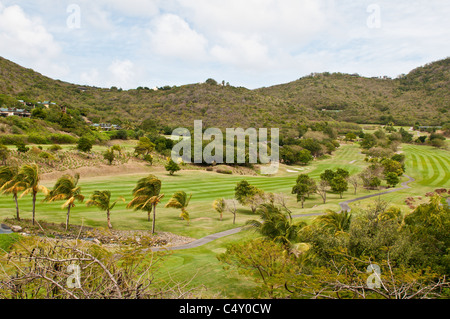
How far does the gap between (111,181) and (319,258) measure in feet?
134

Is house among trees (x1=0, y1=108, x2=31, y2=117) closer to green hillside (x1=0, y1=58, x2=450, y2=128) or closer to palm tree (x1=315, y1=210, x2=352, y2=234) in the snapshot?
green hillside (x1=0, y1=58, x2=450, y2=128)

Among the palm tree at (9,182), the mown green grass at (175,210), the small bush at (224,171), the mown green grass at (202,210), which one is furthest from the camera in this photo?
the small bush at (224,171)

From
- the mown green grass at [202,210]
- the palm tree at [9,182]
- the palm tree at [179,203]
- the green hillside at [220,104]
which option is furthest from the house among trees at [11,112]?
the palm tree at [179,203]

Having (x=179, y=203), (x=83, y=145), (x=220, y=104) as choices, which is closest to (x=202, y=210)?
(x=179, y=203)

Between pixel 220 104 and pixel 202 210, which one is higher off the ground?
pixel 220 104

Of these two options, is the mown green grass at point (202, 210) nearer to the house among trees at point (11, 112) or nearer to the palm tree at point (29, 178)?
the palm tree at point (29, 178)

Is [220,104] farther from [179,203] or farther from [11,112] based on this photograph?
[179,203]

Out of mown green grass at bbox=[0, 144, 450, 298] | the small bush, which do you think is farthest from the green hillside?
mown green grass at bbox=[0, 144, 450, 298]

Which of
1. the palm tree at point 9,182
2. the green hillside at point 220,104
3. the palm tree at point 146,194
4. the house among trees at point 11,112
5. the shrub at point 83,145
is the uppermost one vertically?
the green hillside at point 220,104

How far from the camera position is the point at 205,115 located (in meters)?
137

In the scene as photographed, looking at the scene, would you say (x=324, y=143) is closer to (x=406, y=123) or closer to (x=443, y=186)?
(x=443, y=186)
